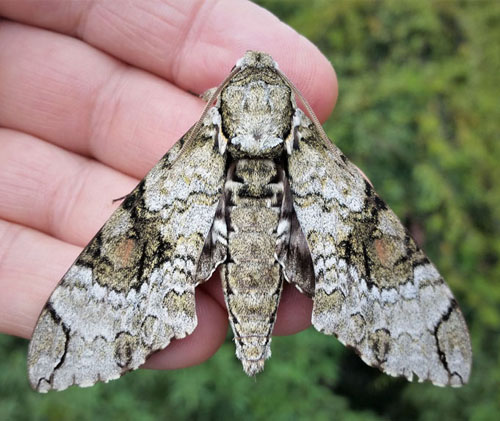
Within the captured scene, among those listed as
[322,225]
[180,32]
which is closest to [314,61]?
[180,32]

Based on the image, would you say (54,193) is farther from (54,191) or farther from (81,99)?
(81,99)

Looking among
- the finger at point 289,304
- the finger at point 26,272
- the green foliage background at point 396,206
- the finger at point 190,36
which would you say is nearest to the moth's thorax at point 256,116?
the finger at point 190,36

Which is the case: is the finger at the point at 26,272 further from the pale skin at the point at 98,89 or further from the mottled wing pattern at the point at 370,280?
the mottled wing pattern at the point at 370,280

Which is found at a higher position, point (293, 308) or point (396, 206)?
point (396, 206)

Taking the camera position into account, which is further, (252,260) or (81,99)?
(81,99)

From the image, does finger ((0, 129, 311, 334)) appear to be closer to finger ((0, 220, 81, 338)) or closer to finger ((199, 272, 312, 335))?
finger ((0, 220, 81, 338))

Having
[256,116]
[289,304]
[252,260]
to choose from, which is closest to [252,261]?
[252,260]

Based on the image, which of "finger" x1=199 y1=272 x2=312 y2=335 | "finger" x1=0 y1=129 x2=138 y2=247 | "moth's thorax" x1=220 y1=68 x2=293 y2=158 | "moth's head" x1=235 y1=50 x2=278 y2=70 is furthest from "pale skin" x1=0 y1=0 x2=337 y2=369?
"finger" x1=199 y1=272 x2=312 y2=335
